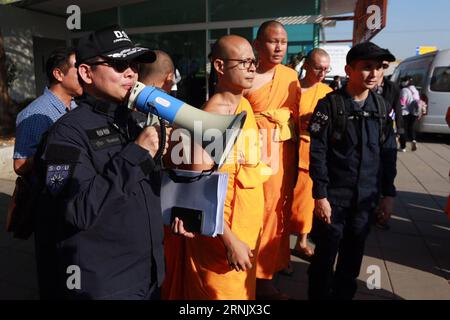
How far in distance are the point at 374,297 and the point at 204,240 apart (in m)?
1.66

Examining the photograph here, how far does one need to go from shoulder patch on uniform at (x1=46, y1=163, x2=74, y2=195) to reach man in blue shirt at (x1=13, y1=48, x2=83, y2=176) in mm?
999

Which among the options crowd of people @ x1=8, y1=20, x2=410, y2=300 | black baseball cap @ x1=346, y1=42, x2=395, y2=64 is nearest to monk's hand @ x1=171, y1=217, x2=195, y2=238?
crowd of people @ x1=8, y1=20, x2=410, y2=300

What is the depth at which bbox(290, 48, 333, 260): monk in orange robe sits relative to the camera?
326 centimetres

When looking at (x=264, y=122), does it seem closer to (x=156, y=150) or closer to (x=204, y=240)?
(x=204, y=240)

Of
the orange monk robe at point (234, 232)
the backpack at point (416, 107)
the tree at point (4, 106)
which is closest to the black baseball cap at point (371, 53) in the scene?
the orange monk robe at point (234, 232)

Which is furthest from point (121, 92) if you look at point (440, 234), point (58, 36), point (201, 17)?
point (58, 36)

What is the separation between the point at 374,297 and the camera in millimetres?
2789

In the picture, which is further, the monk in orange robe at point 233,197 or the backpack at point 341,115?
the backpack at point 341,115

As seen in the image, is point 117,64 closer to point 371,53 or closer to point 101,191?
point 101,191

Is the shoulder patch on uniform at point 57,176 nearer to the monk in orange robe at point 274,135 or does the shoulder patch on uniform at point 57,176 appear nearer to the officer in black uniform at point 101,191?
the officer in black uniform at point 101,191

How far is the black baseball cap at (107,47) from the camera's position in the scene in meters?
1.35

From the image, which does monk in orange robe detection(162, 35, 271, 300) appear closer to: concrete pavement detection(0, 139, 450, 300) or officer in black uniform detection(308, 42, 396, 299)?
officer in black uniform detection(308, 42, 396, 299)

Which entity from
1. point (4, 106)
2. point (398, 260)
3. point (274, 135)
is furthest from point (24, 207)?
point (4, 106)

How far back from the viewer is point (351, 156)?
2215mm
